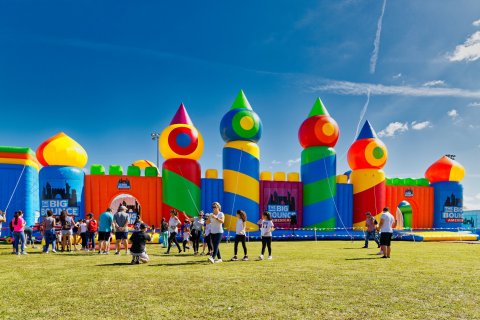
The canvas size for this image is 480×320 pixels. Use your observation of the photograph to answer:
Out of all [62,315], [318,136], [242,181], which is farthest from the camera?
[318,136]

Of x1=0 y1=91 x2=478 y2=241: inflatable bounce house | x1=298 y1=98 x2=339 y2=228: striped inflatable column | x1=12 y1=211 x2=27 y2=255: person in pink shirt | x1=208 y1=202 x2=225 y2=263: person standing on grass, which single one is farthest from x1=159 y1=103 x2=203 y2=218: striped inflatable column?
x1=208 y1=202 x2=225 y2=263: person standing on grass

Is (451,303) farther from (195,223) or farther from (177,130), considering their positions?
(177,130)

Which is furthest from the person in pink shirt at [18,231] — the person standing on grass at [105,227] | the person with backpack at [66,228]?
the person standing on grass at [105,227]

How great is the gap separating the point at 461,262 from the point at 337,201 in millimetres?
10923

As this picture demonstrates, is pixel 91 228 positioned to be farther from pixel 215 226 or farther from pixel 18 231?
pixel 215 226

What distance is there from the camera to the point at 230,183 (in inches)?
679

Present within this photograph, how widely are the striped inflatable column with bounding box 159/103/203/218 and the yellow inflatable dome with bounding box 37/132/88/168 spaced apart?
3533mm

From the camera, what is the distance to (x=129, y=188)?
16844 millimetres

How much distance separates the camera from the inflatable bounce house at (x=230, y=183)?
51.1ft

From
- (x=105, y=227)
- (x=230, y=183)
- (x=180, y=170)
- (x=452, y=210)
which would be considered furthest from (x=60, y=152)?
(x=452, y=210)

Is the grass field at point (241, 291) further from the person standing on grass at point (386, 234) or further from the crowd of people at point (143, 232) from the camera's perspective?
the person standing on grass at point (386, 234)

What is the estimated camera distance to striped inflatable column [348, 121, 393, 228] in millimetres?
19375

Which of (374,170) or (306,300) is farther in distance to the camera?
(374,170)

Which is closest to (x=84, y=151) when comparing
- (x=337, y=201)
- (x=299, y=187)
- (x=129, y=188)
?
(x=129, y=188)
